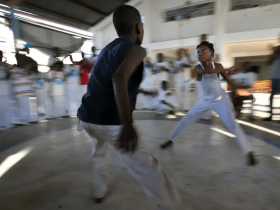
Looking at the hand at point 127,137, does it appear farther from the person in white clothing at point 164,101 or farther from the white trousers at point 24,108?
the person in white clothing at point 164,101

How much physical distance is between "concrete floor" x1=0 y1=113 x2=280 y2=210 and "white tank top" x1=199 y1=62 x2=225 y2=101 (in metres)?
0.78

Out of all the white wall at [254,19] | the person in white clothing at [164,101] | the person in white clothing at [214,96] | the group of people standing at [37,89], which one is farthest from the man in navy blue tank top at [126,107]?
the white wall at [254,19]

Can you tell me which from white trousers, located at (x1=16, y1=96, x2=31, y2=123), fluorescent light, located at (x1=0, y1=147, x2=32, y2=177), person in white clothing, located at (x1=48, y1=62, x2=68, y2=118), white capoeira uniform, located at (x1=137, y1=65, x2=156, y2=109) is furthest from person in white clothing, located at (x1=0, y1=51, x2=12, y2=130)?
white capoeira uniform, located at (x1=137, y1=65, x2=156, y2=109)

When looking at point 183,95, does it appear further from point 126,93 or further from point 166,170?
point 126,93

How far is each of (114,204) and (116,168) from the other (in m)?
0.70

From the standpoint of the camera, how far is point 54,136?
3727 mm

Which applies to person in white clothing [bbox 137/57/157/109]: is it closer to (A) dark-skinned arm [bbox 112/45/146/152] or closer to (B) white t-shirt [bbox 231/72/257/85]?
(B) white t-shirt [bbox 231/72/257/85]

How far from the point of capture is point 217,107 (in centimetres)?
243

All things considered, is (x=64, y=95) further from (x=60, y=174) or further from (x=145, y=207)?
(x=145, y=207)

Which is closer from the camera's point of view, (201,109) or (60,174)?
(60,174)

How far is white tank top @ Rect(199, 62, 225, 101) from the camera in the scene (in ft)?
8.02

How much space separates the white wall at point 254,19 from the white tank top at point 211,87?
22.3 ft

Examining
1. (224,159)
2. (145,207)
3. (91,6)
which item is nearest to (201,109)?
(224,159)

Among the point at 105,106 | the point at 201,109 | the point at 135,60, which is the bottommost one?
the point at 201,109
